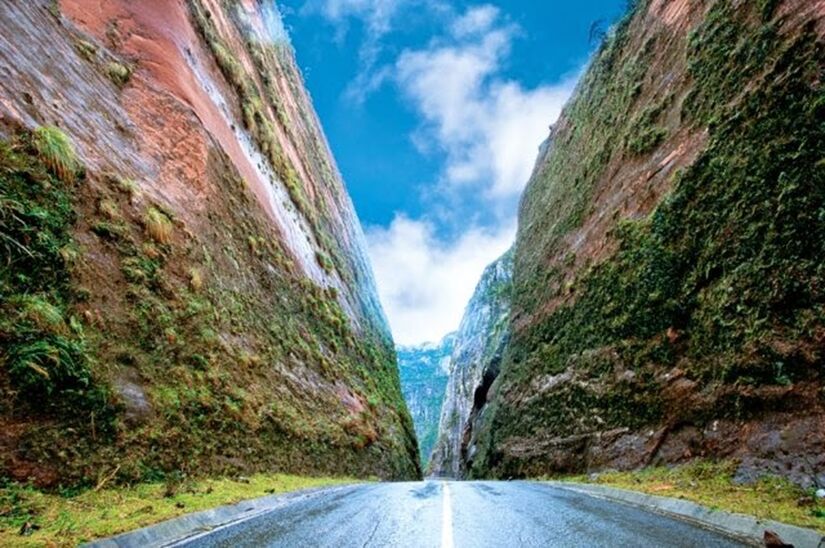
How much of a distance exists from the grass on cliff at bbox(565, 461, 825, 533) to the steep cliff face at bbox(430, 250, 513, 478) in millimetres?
27473

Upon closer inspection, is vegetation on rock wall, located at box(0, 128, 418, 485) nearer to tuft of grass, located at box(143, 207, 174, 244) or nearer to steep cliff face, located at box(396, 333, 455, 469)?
tuft of grass, located at box(143, 207, 174, 244)

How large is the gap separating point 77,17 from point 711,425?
1753 cm

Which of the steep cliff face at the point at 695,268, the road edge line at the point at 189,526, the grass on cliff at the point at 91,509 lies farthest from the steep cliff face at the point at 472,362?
the grass on cliff at the point at 91,509

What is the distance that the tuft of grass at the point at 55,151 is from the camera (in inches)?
297

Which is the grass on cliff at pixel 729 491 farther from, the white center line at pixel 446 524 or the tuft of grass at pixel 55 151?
the tuft of grass at pixel 55 151

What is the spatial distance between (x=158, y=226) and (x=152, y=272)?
1.18m

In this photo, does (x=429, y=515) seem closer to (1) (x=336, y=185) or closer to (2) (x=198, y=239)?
(2) (x=198, y=239)

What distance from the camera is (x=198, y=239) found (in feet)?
39.1

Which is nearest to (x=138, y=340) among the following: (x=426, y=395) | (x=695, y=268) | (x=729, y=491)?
(x=729, y=491)

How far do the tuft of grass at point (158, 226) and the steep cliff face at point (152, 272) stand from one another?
1.7 inches

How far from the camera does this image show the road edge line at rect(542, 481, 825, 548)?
15.6 ft

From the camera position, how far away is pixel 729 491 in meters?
7.42

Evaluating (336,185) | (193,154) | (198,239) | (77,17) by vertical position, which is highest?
(336,185)

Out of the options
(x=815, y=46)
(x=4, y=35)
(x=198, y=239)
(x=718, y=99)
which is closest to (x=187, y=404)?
(x=198, y=239)
